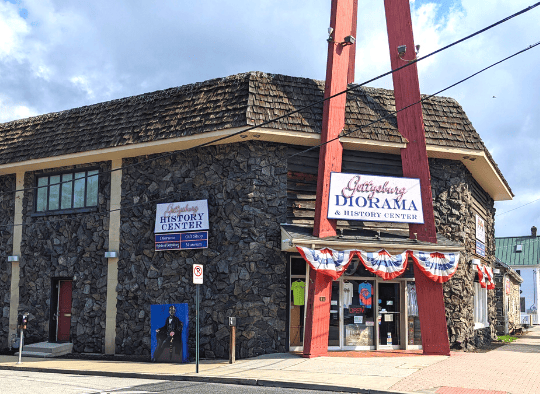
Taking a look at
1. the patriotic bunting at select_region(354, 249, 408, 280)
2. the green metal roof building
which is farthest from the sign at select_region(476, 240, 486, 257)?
the green metal roof building

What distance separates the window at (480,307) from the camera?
1911cm

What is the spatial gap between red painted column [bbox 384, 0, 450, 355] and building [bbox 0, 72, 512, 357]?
44 cm

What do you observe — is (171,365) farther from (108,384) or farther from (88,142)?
(88,142)

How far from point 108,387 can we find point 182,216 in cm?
606

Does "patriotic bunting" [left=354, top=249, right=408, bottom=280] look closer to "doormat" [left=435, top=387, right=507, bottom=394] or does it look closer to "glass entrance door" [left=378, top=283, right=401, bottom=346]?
"glass entrance door" [left=378, top=283, right=401, bottom=346]

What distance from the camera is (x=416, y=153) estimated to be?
1503 centimetres

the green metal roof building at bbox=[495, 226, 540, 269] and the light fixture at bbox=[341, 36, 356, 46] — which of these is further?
the green metal roof building at bbox=[495, 226, 540, 269]

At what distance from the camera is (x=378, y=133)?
49.5 feet

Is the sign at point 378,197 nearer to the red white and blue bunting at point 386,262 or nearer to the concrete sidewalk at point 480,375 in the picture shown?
the red white and blue bunting at point 386,262

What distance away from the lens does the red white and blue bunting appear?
13578mm

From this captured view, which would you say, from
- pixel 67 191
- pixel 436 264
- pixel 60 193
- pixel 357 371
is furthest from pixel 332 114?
pixel 60 193

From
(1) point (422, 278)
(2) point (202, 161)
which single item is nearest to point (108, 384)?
(2) point (202, 161)

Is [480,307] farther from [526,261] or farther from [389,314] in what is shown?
[526,261]

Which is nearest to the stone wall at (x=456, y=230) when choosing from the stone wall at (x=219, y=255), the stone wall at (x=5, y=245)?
the stone wall at (x=219, y=255)
